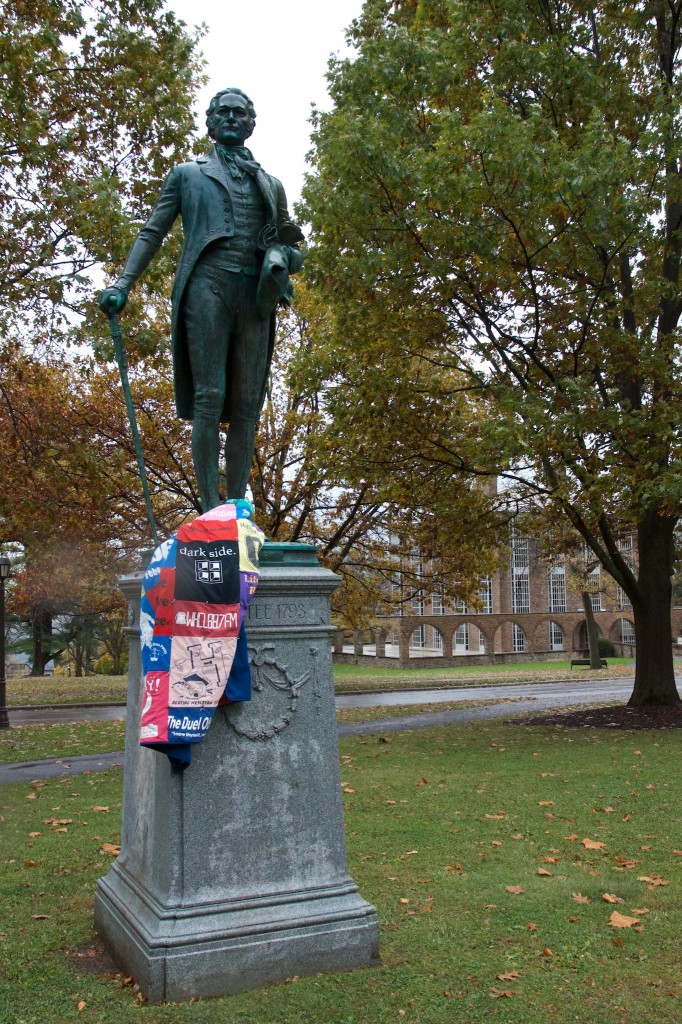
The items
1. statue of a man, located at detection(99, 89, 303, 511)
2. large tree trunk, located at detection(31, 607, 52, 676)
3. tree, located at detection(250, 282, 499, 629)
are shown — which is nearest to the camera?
statue of a man, located at detection(99, 89, 303, 511)

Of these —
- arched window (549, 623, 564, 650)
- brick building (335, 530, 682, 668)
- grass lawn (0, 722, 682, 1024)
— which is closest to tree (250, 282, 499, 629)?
grass lawn (0, 722, 682, 1024)

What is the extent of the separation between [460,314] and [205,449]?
9688 millimetres

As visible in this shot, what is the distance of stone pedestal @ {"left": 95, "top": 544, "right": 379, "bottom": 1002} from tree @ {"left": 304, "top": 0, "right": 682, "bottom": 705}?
7.00 m

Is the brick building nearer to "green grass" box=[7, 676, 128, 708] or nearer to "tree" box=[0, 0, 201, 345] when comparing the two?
"green grass" box=[7, 676, 128, 708]

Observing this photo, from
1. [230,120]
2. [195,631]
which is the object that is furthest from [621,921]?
[230,120]

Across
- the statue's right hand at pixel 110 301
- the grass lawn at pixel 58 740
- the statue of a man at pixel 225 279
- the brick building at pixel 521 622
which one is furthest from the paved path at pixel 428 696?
the brick building at pixel 521 622

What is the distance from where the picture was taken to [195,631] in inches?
161

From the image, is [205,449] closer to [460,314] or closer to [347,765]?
[347,765]

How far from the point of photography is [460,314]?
546 inches

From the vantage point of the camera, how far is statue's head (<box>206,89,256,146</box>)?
502 cm

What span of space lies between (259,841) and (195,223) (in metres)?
3.38

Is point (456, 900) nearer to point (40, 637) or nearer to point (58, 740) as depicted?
point (58, 740)

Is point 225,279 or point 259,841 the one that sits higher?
point 225,279

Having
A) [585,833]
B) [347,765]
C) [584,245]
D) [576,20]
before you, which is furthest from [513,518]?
[585,833]
